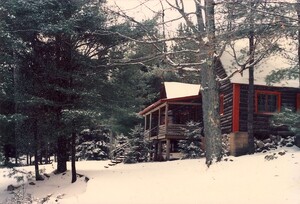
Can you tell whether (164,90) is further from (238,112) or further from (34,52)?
(34,52)

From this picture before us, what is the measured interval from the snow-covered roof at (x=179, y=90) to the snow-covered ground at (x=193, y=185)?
9.71m

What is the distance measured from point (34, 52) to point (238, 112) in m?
11.8

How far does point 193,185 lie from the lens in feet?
45.1

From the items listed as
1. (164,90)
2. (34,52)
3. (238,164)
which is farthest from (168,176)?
(164,90)

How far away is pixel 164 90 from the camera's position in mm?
29625

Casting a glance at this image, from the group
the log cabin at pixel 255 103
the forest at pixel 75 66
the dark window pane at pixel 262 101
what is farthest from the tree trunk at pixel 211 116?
the dark window pane at pixel 262 101

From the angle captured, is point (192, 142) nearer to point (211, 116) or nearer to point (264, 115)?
point (264, 115)

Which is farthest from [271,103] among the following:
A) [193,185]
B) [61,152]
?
[61,152]

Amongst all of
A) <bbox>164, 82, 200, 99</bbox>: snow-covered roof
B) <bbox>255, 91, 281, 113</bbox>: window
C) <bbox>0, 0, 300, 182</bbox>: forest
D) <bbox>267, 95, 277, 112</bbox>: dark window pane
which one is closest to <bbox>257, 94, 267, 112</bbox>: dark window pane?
<bbox>255, 91, 281, 113</bbox>: window

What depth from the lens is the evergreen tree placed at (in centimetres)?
2333

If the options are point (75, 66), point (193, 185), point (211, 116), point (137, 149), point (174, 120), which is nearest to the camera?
point (193, 185)

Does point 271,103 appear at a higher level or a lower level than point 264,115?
higher

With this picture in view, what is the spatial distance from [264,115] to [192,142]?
474cm

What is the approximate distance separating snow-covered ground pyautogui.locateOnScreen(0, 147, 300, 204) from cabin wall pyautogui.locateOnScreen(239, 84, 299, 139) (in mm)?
3469
